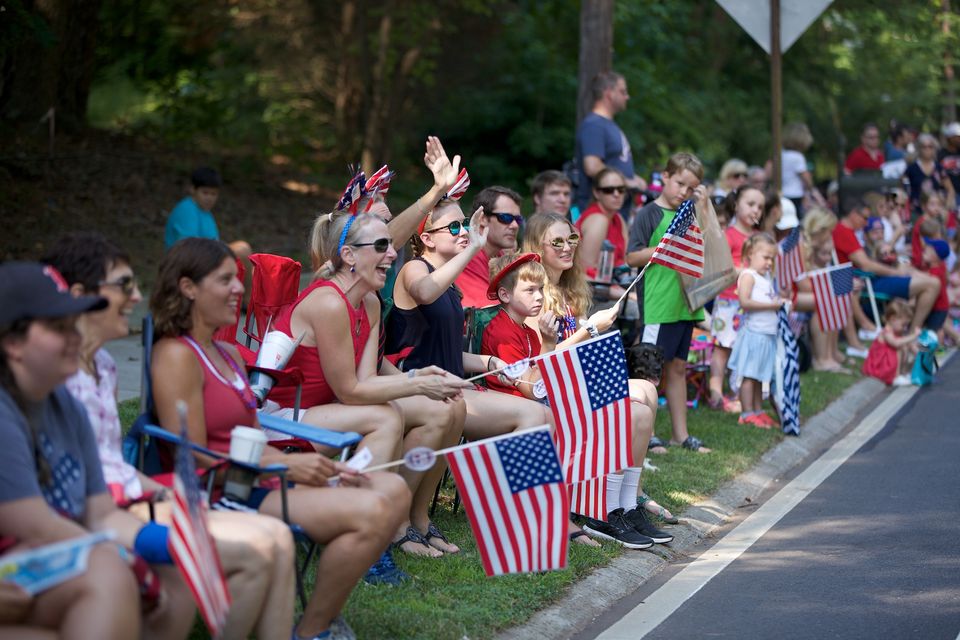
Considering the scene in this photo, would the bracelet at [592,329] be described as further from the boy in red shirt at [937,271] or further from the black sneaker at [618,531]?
the boy in red shirt at [937,271]

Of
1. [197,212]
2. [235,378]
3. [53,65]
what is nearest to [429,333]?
[235,378]

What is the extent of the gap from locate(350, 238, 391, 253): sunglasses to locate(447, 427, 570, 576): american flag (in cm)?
114

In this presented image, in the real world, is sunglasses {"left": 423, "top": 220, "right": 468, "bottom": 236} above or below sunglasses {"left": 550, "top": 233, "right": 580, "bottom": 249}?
above

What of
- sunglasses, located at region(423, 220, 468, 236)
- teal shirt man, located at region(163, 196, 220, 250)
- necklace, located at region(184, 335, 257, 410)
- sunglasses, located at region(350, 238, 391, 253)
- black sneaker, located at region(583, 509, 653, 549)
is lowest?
black sneaker, located at region(583, 509, 653, 549)

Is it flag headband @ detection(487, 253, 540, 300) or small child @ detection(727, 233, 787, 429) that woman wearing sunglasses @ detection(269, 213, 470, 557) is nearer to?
flag headband @ detection(487, 253, 540, 300)

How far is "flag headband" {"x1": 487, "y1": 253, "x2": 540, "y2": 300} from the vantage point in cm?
754

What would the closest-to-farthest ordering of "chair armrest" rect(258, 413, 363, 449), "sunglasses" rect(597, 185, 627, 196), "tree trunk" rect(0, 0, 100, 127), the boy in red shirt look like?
"chair armrest" rect(258, 413, 363, 449)
"sunglasses" rect(597, 185, 627, 196)
the boy in red shirt
"tree trunk" rect(0, 0, 100, 127)

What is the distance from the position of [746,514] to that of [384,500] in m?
3.80

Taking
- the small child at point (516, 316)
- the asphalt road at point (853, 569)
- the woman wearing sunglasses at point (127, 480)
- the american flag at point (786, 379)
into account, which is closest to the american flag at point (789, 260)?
the american flag at point (786, 379)

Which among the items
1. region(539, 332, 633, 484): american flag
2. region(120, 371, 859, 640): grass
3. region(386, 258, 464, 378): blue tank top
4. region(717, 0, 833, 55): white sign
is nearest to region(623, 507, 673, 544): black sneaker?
region(120, 371, 859, 640): grass

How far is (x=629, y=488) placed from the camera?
7.46m

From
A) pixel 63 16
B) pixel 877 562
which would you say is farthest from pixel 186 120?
pixel 877 562

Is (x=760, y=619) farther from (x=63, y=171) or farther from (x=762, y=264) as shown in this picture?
(x=63, y=171)

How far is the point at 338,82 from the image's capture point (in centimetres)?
2242
